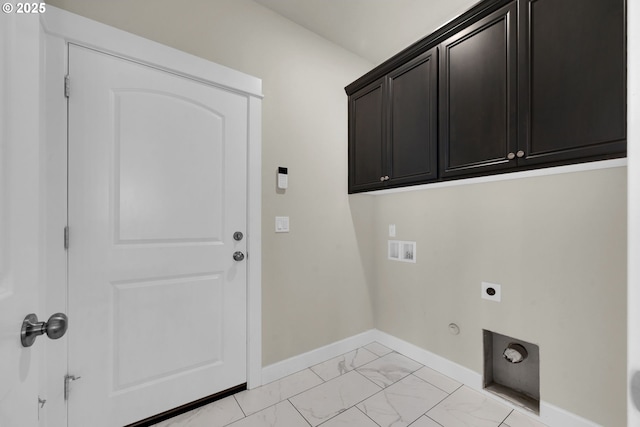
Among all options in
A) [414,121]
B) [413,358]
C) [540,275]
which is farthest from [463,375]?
[414,121]

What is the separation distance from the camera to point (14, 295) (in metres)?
0.57

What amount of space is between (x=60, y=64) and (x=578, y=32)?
241 cm

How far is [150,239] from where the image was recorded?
5.19 ft

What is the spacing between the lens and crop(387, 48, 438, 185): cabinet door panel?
1808mm

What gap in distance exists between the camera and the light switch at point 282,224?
206 cm

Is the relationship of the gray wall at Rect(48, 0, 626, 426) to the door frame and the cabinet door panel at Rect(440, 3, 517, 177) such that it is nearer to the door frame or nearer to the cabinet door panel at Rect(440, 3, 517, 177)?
the door frame

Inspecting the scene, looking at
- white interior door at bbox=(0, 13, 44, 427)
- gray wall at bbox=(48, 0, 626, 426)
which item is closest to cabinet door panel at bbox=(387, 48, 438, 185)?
gray wall at bbox=(48, 0, 626, 426)

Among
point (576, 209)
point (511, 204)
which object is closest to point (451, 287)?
point (511, 204)

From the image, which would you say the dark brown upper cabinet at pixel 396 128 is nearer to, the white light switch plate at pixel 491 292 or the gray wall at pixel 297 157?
the gray wall at pixel 297 157

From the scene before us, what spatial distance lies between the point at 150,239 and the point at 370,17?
2.21m

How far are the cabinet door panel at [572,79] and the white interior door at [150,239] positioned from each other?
5.46ft

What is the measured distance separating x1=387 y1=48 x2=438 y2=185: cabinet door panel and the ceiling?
46 centimetres

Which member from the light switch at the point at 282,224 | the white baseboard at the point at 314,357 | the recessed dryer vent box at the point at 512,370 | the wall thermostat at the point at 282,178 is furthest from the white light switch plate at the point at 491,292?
the wall thermostat at the point at 282,178

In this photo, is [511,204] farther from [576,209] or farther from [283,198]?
[283,198]
